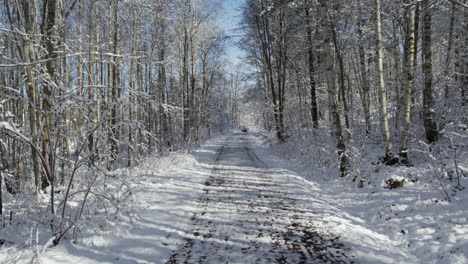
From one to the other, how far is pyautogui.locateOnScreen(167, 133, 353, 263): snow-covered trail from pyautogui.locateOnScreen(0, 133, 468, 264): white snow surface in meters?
0.02

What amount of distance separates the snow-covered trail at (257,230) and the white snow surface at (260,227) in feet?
0.06

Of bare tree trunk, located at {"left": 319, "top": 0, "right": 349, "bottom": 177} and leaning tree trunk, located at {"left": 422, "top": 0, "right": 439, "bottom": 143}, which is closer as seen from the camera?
bare tree trunk, located at {"left": 319, "top": 0, "right": 349, "bottom": 177}

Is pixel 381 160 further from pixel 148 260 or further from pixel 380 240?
pixel 148 260

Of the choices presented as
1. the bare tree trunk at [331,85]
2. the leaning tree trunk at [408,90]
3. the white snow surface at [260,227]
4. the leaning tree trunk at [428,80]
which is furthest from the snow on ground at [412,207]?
the leaning tree trunk at [428,80]

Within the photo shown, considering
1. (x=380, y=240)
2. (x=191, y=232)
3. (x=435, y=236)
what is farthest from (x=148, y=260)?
(x=435, y=236)

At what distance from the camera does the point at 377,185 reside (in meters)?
7.26

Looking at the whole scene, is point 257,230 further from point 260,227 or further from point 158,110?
point 158,110

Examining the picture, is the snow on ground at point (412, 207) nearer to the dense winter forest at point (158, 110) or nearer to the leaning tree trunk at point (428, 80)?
the dense winter forest at point (158, 110)

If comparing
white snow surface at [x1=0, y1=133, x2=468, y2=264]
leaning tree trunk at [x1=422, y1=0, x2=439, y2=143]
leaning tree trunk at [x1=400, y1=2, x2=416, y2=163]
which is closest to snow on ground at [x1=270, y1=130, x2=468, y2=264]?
white snow surface at [x1=0, y1=133, x2=468, y2=264]

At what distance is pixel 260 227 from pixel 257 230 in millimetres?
156

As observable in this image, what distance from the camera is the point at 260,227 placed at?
532 centimetres

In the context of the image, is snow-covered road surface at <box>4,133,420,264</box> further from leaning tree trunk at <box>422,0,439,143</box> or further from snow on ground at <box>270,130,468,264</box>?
leaning tree trunk at <box>422,0,439,143</box>

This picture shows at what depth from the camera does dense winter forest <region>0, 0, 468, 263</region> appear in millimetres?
4398

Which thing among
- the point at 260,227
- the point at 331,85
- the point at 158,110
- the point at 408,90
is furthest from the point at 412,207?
the point at 158,110
